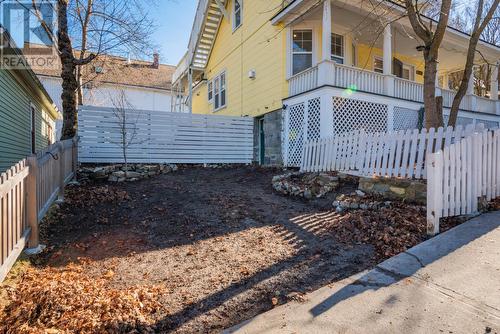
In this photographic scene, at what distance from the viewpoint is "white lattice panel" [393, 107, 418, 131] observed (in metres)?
11.2

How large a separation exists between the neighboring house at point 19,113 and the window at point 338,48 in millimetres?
9660

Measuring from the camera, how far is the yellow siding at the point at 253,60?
11500 millimetres

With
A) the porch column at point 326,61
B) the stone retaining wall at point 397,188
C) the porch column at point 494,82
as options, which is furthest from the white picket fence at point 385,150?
the porch column at point 494,82

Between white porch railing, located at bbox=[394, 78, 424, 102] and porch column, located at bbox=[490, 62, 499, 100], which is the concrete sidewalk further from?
porch column, located at bbox=[490, 62, 499, 100]

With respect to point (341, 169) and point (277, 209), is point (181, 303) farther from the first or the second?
point (341, 169)

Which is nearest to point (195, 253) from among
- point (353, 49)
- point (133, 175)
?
point (133, 175)

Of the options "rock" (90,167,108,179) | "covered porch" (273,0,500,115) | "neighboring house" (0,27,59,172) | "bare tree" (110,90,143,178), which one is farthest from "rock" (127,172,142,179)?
"covered porch" (273,0,500,115)

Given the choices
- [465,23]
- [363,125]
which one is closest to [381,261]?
[363,125]

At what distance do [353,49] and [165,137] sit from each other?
786 centimetres

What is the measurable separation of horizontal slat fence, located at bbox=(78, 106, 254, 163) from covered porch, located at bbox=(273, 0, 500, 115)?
3.08 metres

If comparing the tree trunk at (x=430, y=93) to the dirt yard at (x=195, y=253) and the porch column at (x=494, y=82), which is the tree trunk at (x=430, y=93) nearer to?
the dirt yard at (x=195, y=253)

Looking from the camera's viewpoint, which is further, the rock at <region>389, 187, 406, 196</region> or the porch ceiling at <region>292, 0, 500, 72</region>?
the porch ceiling at <region>292, 0, 500, 72</region>

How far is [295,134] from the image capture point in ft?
34.8

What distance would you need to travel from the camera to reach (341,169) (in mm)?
7879
